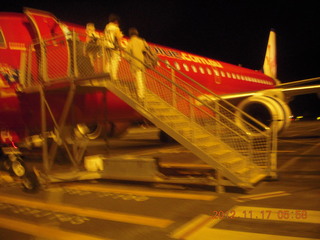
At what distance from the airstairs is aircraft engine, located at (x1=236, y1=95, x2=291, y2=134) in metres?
1.92

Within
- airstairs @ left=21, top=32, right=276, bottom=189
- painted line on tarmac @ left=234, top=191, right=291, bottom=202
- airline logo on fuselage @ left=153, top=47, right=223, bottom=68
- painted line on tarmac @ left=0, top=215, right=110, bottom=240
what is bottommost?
painted line on tarmac @ left=0, top=215, right=110, bottom=240

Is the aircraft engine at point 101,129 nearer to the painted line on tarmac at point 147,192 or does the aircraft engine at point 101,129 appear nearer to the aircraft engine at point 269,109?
the painted line on tarmac at point 147,192

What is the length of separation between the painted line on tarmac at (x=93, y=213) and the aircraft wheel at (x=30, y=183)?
17.0 inches

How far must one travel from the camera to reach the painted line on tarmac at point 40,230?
3.79 m

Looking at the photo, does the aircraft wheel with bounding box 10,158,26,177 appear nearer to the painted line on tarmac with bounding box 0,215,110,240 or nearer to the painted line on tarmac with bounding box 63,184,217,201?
the painted line on tarmac with bounding box 63,184,217,201

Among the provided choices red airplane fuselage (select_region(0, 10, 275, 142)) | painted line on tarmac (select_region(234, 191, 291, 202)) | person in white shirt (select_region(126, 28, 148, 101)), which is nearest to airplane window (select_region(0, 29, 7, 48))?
red airplane fuselage (select_region(0, 10, 275, 142))

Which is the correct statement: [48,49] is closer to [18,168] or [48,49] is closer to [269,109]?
[18,168]

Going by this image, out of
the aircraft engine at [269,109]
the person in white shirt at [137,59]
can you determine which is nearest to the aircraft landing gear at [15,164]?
the person in white shirt at [137,59]

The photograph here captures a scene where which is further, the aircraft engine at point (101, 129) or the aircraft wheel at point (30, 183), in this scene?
the aircraft engine at point (101, 129)

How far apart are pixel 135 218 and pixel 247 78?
635 inches

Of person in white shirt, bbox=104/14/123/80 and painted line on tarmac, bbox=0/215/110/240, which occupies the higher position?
person in white shirt, bbox=104/14/123/80

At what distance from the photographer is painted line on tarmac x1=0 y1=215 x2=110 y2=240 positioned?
3.79 meters

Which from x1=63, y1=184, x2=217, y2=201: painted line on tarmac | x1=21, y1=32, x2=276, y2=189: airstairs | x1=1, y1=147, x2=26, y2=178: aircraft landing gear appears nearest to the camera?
x1=63, y1=184, x2=217, y2=201: painted line on tarmac

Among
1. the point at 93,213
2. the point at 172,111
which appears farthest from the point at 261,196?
the point at 93,213
